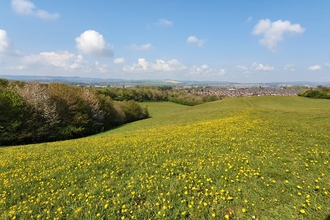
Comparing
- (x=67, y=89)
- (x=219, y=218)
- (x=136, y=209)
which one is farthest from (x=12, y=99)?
(x=219, y=218)

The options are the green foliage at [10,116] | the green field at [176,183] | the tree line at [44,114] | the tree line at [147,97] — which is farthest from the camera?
the tree line at [147,97]

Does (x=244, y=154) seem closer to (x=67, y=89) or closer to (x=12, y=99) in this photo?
(x=12, y=99)

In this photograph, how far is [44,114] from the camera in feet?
131

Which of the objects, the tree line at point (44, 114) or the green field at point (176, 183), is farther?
the tree line at point (44, 114)

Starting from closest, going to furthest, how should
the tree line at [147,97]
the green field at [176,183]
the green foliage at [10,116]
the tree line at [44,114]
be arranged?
the green field at [176,183] < the green foliage at [10,116] < the tree line at [44,114] < the tree line at [147,97]

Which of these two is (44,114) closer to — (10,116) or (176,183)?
(10,116)

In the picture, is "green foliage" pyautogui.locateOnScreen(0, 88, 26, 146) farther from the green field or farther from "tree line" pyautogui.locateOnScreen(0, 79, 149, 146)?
the green field

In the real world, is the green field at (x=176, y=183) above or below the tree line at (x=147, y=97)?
above

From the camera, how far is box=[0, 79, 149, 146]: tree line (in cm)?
3559

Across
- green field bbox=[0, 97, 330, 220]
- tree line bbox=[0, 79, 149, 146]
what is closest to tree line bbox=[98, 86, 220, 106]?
tree line bbox=[0, 79, 149, 146]

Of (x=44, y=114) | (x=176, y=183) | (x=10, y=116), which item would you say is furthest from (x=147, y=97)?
(x=176, y=183)

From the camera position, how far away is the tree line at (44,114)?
117 feet

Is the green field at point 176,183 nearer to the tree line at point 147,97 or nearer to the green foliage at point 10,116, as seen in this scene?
the green foliage at point 10,116

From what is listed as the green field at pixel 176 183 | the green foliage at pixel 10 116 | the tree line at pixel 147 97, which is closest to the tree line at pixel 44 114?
the green foliage at pixel 10 116
